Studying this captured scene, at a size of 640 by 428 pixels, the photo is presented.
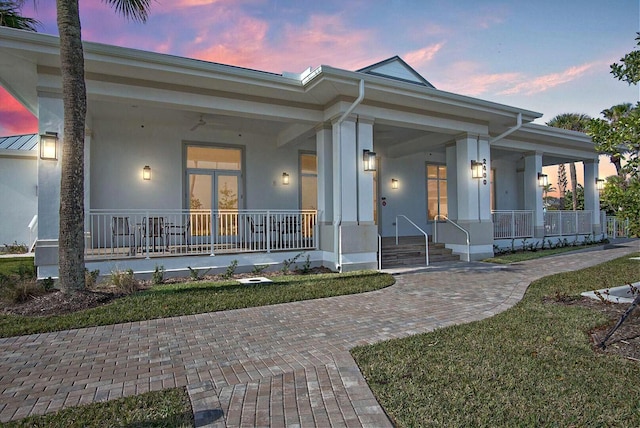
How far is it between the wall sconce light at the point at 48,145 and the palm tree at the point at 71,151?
1.19m

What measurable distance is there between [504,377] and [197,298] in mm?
4375

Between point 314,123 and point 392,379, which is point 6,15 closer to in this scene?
point 314,123

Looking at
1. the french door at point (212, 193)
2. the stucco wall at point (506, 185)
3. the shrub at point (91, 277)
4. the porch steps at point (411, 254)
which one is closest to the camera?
the shrub at point (91, 277)

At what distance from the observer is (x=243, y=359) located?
3.40 meters

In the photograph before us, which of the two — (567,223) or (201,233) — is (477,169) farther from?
(201,233)

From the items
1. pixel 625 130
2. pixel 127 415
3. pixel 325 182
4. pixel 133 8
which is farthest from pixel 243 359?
pixel 133 8

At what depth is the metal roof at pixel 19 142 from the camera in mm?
14976

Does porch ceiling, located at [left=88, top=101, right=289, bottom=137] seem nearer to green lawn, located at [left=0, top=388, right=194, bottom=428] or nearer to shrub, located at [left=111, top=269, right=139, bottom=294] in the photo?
shrub, located at [left=111, top=269, right=139, bottom=294]

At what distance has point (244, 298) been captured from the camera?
18.6ft

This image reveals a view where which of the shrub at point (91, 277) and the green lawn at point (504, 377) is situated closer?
the green lawn at point (504, 377)

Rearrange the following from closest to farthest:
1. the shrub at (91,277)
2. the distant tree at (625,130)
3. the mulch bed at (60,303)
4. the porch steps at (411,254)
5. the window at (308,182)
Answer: the distant tree at (625,130)
the mulch bed at (60,303)
the shrub at (91,277)
the porch steps at (411,254)
the window at (308,182)

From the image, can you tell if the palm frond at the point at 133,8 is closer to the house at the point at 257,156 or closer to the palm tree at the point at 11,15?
the house at the point at 257,156

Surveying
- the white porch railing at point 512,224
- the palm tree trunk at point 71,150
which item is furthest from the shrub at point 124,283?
the white porch railing at point 512,224

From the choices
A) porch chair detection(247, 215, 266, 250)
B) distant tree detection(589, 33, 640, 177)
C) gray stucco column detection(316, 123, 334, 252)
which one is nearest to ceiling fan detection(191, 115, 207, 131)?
porch chair detection(247, 215, 266, 250)
